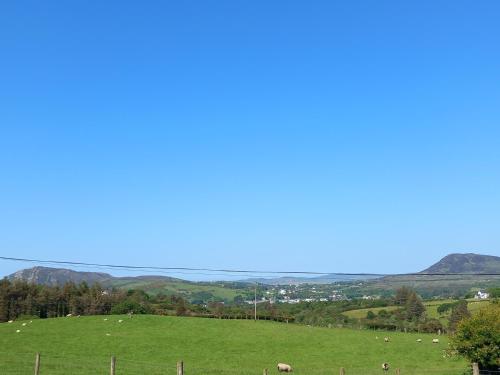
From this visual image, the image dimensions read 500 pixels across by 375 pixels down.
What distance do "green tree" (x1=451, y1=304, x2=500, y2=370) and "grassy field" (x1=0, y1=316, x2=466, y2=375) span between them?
8641mm

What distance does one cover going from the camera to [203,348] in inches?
2280

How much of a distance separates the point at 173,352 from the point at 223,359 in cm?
626

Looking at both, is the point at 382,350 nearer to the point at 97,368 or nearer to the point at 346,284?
the point at 97,368

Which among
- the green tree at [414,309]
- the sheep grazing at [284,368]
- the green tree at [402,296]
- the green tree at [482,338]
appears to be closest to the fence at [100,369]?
the sheep grazing at [284,368]

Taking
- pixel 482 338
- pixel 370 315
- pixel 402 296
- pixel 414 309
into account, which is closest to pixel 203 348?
pixel 482 338

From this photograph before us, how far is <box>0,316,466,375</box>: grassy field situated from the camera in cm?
4350

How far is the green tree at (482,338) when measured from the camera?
33.5m

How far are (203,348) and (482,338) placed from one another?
3163 cm

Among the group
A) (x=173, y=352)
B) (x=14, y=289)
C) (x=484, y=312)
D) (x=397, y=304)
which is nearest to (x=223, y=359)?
(x=173, y=352)

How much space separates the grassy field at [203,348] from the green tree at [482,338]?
28.3ft

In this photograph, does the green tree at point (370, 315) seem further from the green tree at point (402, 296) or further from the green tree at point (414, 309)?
the green tree at point (402, 296)

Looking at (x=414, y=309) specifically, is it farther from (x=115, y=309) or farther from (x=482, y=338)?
(x=482, y=338)

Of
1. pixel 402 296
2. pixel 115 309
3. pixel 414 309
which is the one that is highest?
pixel 402 296

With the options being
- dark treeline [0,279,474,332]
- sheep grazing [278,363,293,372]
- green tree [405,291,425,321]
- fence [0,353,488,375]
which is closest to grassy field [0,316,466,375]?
fence [0,353,488,375]
